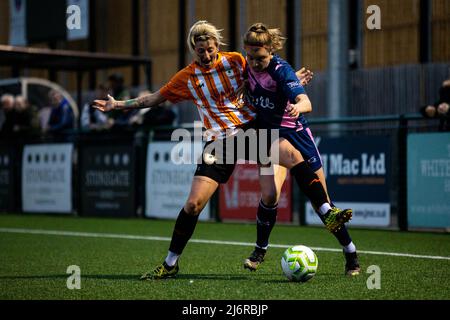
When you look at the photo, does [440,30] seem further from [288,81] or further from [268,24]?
[288,81]

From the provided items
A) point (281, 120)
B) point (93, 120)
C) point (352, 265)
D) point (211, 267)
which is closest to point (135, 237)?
point (211, 267)

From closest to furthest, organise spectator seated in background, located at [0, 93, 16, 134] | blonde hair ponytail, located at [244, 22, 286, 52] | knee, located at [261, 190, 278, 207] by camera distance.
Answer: blonde hair ponytail, located at [244, 22, 286, 52]
knee, located at [261, 190, 278, 207]
spectator seated in background, located at [0, 93, 16, 134]

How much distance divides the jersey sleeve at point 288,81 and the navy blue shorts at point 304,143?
0.53 m

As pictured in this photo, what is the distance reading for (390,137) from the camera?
12.8m

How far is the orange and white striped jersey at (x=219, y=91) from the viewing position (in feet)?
24.9

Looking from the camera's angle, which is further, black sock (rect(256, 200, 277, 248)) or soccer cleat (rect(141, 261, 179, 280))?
black sock (rect(256, 200, 277, 248))

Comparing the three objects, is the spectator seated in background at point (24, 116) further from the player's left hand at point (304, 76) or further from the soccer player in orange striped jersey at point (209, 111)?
the player's left hand at point (304, 76)

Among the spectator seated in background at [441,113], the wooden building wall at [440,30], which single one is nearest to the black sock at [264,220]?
the spectator seated in background at [441,113]

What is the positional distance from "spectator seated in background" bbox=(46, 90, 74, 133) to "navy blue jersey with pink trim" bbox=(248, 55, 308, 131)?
35.0 feet

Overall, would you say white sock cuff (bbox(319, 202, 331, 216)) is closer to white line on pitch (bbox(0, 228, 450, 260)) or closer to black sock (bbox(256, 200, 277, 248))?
black sock (bbox(256, 200, 277, 248))

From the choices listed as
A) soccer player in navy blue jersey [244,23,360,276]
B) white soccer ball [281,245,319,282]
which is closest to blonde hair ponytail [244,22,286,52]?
soccer player in navy blue jersey [244,23,360,276]

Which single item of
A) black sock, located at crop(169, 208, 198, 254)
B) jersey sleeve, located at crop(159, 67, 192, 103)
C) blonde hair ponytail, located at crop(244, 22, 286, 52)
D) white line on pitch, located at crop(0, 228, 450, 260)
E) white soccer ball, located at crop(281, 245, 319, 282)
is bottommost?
white line on pitch, located at crop(0, 228, 450, 260)

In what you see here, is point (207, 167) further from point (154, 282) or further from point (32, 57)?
point (32, 57)

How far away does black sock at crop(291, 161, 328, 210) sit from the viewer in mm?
7496
